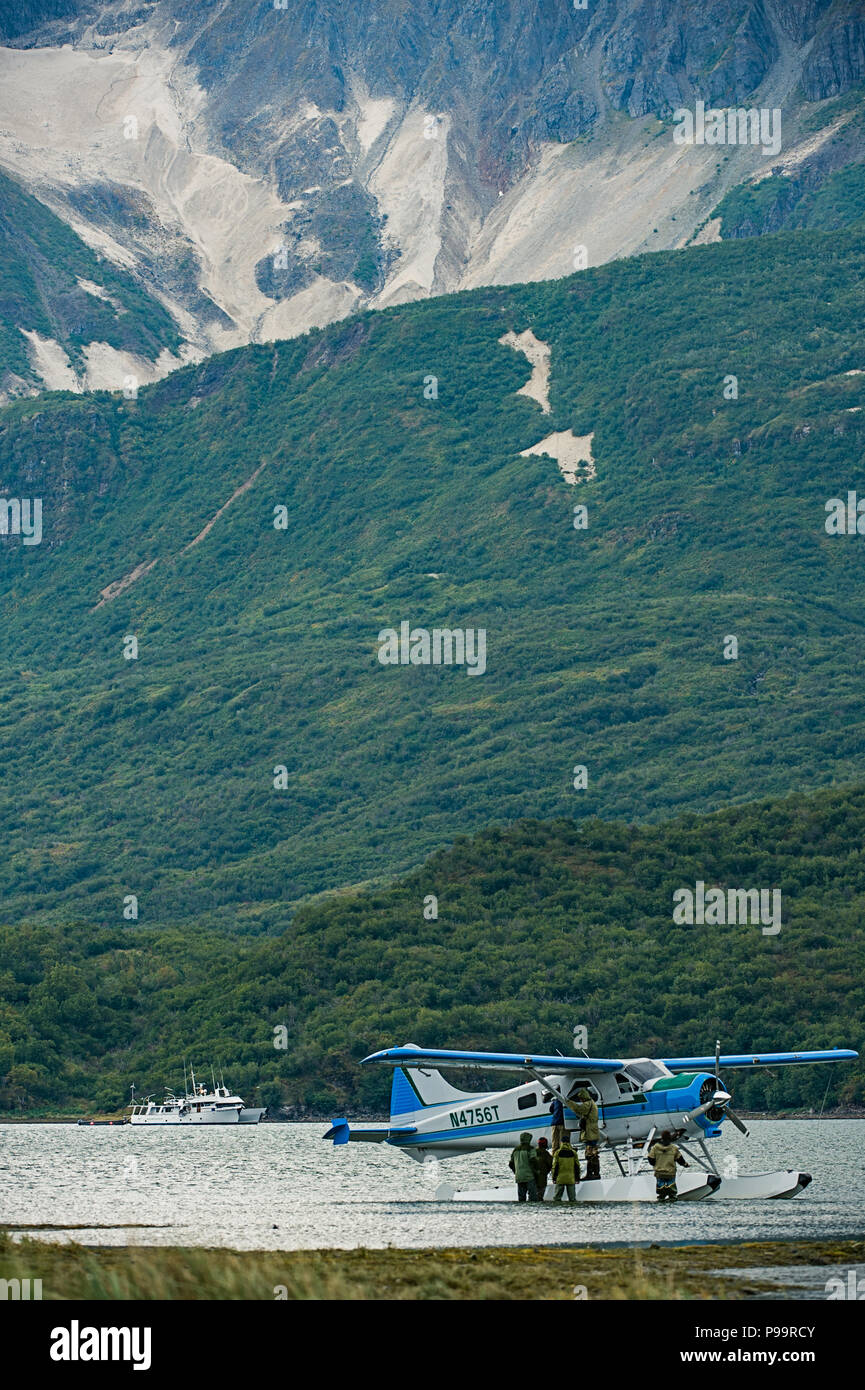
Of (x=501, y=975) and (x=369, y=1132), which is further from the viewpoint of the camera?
(x=501, y=975)

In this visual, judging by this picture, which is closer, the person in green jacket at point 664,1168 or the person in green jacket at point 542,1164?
the person in green jacket at point 664,1168

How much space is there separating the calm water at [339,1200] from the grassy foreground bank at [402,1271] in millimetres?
3358

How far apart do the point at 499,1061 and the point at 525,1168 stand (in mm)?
2313

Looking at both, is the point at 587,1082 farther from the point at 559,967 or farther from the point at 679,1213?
the point at 559,967

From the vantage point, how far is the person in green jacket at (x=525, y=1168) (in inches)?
1677

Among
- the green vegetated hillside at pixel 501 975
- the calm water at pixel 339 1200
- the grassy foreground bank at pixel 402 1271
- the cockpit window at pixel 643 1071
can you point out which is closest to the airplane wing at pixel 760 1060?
the calm water at pixel 339 1200

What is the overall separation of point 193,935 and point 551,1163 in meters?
129

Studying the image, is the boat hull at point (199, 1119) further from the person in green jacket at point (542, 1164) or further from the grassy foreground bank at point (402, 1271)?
the grassy foreground bank at point (402, 1271)

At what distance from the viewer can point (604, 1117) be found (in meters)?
43.1

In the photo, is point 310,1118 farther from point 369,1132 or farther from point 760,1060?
point 369,1132

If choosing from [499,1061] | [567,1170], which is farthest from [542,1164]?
[567,1170]

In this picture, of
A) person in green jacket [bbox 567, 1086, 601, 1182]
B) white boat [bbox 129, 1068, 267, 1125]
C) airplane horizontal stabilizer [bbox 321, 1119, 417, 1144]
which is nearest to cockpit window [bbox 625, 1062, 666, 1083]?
person in green jacket [bbox 567, 1086, 601, 1182]
